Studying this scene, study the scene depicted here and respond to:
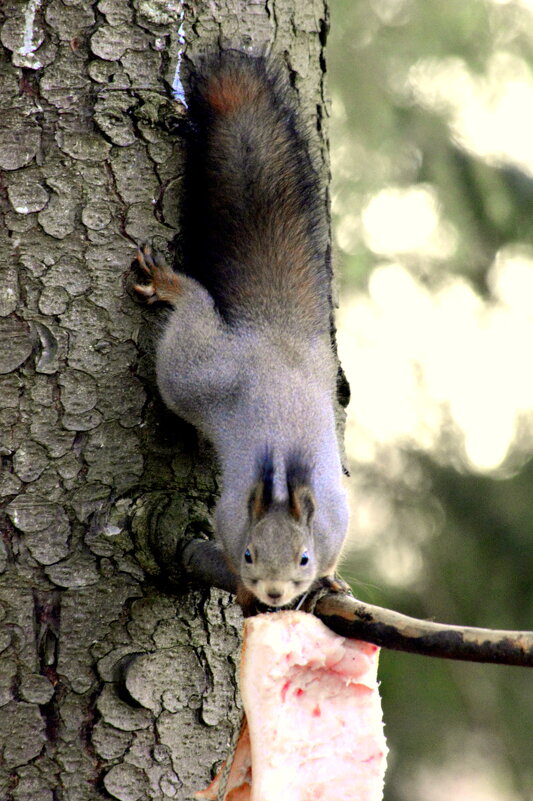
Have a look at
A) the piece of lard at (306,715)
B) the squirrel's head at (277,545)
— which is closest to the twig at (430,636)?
the piece of lard at (306,715)

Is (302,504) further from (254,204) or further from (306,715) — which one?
(254,204)

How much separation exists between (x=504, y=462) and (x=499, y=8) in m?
1.23

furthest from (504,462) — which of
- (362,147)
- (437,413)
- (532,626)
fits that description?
(362,147)

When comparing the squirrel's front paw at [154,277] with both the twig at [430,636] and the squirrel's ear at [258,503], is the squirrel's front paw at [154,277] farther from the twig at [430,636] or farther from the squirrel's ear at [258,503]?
the twig at [430,636]

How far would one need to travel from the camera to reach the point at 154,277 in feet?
5.26

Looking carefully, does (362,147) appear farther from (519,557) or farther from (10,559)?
(10,559)

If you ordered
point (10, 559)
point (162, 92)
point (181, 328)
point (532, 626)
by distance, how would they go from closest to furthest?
point (10, 559)
point (162, 92)
point (181, 328)
point (532, 626)

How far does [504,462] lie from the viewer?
2729mm

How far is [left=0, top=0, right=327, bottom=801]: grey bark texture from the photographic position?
1482mm

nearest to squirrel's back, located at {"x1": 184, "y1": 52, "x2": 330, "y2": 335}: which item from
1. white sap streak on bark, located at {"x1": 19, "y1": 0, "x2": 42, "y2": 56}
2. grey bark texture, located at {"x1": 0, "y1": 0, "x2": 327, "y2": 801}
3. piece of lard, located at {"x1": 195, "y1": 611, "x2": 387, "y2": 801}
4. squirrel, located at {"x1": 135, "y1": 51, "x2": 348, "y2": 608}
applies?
squirrel, located at {"x1": 135, "y1": 51, "x2": 348, "y2": 608}

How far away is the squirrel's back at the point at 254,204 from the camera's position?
174cm

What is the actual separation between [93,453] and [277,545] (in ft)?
1.05

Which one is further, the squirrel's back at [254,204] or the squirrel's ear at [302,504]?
the squirrel's back at [254,204]

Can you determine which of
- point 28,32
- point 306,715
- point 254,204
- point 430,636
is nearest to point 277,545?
point 306,715
